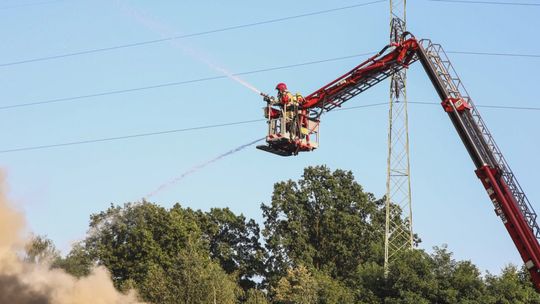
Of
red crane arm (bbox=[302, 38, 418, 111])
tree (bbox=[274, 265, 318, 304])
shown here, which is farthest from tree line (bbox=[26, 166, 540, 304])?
red crane arm (bbox=[302, 38, 418, 111])

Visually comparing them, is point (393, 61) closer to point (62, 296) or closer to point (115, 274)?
point (62, 296)

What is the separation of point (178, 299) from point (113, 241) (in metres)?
34.5

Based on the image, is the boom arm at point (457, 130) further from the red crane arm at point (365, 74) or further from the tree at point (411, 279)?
the tree at point (411, 279)

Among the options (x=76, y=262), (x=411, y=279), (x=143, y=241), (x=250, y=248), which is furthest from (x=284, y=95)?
(x=250, y=248)

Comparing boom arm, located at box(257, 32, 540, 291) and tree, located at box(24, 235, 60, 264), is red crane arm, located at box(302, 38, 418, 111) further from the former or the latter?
tree, located at box(24, 235, 60, 264)

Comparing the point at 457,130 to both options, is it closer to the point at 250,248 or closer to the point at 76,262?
the point at 76,262

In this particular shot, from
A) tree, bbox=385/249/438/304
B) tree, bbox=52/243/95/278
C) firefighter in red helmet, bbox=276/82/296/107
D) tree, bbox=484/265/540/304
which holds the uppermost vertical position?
tree, bbox=52/243/95/278

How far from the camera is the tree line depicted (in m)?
96.2

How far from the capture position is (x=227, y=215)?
138 meters

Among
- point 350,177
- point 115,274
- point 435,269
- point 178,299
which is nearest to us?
point 435,269

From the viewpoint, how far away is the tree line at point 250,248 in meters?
96.2

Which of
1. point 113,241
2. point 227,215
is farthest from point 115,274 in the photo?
point 227,215

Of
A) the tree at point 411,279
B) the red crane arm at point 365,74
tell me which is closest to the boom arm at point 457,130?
the red crane arm at point 365,74

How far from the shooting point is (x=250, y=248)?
13488cm
